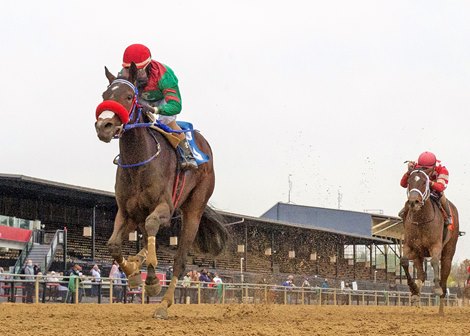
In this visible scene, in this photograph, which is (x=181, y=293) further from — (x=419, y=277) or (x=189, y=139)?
(x=189, y=139)

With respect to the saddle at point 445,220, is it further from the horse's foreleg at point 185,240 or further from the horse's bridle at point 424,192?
the horse's foreleg at point 185,240

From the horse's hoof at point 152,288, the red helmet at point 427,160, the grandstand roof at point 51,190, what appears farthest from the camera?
the grandstand roof at point 51,190

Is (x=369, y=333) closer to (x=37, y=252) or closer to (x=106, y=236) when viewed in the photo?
(x=37, y=252)

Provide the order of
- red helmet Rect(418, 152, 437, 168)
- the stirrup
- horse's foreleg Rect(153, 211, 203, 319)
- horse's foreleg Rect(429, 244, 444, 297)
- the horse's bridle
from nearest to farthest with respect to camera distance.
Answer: the stirrup < horse's foreleg Rect(153, 211, 203, 319) < the horse's bridle < horse's foreleg Rect(429, 244, 444, 297) < red helmet Rect(418, 152, 437, 168)

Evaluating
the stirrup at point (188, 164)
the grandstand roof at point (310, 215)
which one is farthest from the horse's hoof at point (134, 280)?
the grandstand roof at point (310, 215)

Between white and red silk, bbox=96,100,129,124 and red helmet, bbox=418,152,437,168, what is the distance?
259 inches

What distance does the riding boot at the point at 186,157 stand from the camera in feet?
29.5

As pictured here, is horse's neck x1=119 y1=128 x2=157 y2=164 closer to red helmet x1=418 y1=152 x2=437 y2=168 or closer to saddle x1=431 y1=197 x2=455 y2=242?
red helmet x1=418 y1=152 x2=437 y2=168

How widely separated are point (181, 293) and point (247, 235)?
18.6m

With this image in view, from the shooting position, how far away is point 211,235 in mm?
10664

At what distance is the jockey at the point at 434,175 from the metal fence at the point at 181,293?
5.74 ft

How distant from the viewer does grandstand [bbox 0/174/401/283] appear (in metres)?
27.2

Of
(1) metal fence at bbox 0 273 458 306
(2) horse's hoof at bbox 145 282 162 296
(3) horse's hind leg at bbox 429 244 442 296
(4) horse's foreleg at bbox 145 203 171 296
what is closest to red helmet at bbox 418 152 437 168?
(3) horse's hind leg at bbox 429 244 442 296

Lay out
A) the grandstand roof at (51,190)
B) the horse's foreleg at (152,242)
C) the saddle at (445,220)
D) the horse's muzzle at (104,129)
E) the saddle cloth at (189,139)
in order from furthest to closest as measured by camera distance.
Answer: the grandstand roof at (51,190)
the saddle at (445,220)
the saddle cloth at (189,139)
the horse's foreleg at (152,242)
the horse's muzzle at (104,129)
